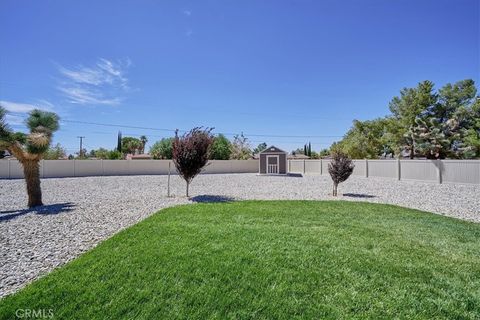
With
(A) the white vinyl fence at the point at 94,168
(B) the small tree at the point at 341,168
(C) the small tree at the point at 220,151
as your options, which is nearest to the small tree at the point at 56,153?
(A) the white vinyl fence at the point at 94,168

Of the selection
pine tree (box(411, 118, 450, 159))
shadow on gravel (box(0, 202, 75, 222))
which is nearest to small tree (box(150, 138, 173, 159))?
shadow on gravel (box(0, 202, 75, 222))

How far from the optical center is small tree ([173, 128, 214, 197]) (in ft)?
33.0

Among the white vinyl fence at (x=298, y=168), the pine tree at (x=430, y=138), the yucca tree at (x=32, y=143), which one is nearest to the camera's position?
the yucca tree at (x=32, y=143)

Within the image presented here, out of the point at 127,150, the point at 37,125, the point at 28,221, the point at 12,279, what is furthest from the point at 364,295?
the point at 127,150

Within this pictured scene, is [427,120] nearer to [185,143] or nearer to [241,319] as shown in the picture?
[185,143]

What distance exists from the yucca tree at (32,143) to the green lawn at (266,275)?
18.9 feet

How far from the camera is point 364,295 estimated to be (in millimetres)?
2840

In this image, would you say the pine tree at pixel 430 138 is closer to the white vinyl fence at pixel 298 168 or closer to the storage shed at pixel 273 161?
the white vinyl fence at pixel 298 168

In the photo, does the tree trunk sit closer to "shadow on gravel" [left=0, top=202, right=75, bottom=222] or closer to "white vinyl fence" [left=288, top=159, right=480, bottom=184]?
"shadow on gravel" [left=0, top=202, right=75, bottom=222]

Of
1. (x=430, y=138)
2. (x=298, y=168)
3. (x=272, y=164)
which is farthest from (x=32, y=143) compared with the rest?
(x=298, y=168)

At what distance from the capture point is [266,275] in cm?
322

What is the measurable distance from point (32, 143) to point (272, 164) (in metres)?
19.9

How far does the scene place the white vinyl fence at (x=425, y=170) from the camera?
1425 cm

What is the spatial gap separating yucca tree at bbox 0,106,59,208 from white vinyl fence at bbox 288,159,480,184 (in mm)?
19993
